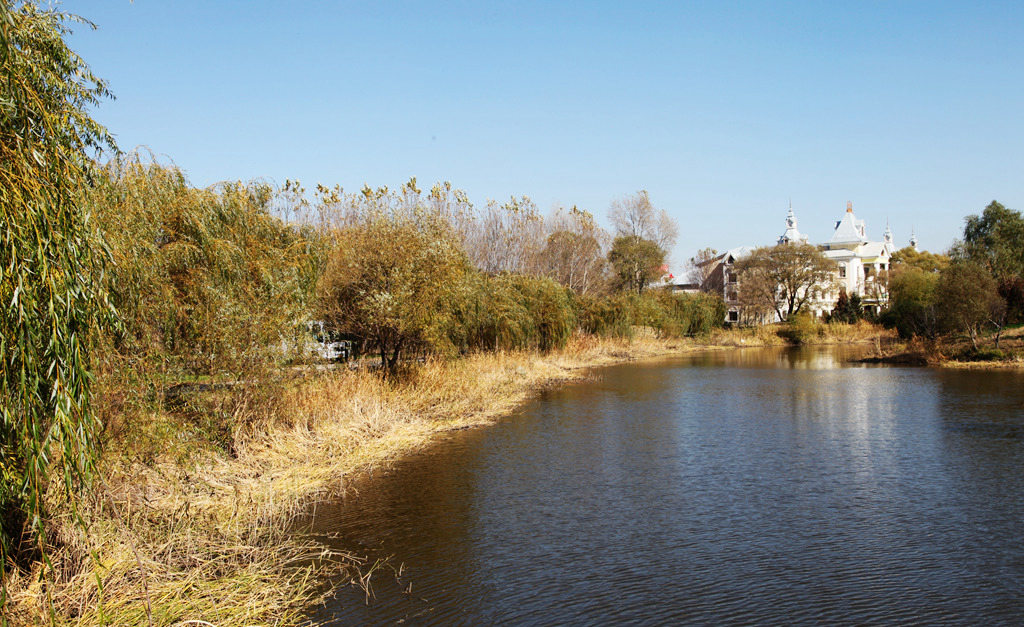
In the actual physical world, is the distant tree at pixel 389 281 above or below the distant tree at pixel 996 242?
below

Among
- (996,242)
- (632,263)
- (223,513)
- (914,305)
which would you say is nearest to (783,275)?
(632,263)

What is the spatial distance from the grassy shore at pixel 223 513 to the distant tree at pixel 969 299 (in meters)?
26.5

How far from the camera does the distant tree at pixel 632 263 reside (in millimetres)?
61125

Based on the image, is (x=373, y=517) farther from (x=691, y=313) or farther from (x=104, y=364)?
(x=691, y=313)

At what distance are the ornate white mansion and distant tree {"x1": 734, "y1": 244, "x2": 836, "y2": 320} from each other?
1.20 m

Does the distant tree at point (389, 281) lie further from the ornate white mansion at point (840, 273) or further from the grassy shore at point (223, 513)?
the ornate white mansion at point (840, 273)

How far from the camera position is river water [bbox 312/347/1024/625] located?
802 cm

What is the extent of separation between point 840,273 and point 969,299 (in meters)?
47.1

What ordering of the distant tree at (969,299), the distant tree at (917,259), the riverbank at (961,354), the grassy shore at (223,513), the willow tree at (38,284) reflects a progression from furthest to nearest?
the distant tree at (917,259) < the distant tree at (969,299) < the riverbank at (961,354) < the grassy shore at (223,513) < the willow tree at (38,284)

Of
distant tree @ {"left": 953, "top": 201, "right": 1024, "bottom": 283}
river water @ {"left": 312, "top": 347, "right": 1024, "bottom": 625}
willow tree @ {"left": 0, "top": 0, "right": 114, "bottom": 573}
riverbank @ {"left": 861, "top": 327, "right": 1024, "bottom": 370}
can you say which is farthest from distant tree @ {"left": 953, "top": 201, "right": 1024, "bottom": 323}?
willow tree @ {"left": 0, "top": 0, "right": 114, "bottom": 573}

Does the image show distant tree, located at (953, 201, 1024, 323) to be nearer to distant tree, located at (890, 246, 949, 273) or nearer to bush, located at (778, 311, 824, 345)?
bush, located at (778, 311, 824, 345)

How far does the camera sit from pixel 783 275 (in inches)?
2527

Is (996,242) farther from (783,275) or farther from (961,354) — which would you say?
(961,354)

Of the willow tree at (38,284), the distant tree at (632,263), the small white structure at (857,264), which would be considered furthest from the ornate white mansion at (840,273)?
the willow tree at (38,284)
